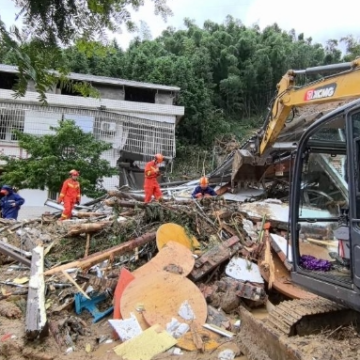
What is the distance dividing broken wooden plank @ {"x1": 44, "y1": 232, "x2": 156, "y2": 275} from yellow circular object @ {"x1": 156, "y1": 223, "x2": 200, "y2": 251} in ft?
0.61

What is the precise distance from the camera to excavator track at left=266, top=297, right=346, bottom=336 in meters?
A: 3.91

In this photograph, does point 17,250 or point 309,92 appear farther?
point 17,250

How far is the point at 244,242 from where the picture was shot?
7.82 meters

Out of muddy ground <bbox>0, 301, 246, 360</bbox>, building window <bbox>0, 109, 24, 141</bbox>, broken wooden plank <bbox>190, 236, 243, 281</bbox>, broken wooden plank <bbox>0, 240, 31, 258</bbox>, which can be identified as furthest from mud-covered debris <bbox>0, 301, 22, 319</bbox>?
building window <bbox>0, 109, 24, 141</bbox>

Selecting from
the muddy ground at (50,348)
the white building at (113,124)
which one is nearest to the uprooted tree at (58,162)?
the white building at (113,124)

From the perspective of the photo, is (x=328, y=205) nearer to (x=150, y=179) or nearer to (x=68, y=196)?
(x=150, y=179)

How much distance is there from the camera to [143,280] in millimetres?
6039

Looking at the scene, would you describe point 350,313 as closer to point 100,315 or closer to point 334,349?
point 334,349

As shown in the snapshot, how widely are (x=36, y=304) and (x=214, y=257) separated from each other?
2.65m

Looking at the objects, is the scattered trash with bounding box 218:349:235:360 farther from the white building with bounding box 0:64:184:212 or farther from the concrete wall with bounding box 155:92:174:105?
the concrete wall with bounding box 155:92:174:105

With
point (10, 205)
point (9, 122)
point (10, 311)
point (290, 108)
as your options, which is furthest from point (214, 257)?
point (9, 122)

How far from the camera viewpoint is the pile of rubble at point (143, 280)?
5.18 metres

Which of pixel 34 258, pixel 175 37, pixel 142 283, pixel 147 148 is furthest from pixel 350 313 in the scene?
pixel 175 37

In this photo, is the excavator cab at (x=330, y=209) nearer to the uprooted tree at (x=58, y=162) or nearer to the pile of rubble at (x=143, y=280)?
the pile of rubble at (x=143, y=280)
